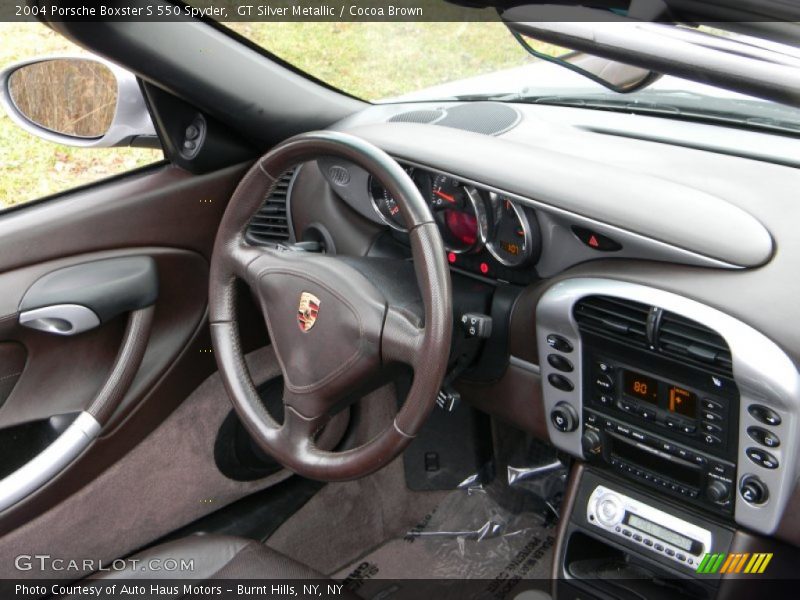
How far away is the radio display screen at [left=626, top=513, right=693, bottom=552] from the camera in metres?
1.65

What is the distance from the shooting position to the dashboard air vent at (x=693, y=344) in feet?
4.63

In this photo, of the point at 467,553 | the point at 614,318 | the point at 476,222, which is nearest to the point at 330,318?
the point at 476,222

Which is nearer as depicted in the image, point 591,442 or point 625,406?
point 625,406

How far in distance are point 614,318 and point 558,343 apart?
148 mm

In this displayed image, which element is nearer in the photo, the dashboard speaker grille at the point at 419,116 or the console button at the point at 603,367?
the console button at the point at 603,367

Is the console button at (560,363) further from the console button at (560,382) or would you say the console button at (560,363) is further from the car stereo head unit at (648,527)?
the car stereo head unit at (648,527)

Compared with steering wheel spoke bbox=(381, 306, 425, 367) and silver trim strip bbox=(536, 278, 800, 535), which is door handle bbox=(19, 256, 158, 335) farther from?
silver trim strip bbox=(536, 278, 800, 535)

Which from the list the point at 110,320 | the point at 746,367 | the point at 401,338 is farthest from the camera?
the point at 110,320

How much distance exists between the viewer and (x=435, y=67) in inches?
89.2

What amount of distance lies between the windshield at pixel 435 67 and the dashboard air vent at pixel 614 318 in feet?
1.68

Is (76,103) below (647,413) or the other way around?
the other way around

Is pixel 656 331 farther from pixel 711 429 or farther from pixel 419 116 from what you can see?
pixel 419 116

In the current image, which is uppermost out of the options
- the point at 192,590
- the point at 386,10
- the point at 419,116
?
the point at 386,10

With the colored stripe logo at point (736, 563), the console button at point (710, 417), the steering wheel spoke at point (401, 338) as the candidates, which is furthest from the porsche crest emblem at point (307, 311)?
the colored stripe logo at point (736, 563)
